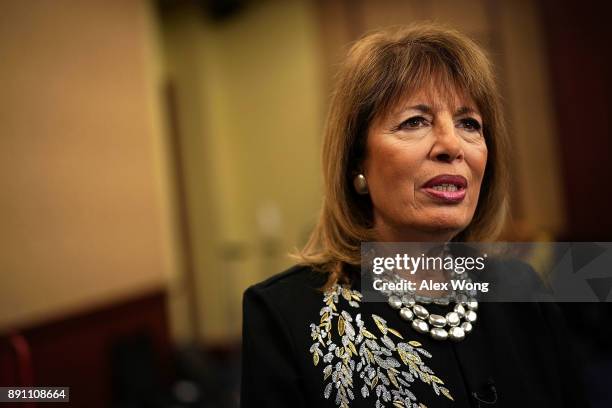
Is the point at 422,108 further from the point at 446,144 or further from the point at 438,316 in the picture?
the point at 438,316

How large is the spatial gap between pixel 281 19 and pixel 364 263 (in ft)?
14.2

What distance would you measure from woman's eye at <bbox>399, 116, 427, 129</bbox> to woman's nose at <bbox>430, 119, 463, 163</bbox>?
26 millimetres

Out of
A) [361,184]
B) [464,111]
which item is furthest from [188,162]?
[464,111]

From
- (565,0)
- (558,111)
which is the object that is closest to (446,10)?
(565,0)

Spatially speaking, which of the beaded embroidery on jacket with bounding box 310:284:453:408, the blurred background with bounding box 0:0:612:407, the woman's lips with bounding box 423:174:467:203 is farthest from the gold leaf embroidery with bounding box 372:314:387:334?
the blurred background with bounding box 0:0:612:407

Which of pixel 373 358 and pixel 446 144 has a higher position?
pixel 446 144

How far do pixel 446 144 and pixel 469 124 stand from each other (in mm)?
119

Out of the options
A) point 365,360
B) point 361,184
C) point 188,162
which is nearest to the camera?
point 365,360

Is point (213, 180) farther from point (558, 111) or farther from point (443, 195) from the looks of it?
point (443, 195)

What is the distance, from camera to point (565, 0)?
408cm

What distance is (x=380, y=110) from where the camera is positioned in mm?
1007

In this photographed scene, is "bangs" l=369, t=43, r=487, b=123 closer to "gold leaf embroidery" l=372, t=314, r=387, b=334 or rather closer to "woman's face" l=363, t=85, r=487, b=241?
"woman's face" l=363, t=85, r=487, b=241

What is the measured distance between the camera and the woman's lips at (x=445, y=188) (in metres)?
0.95

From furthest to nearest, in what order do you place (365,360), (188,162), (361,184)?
(188,162)
(361,184)
(365,360)
